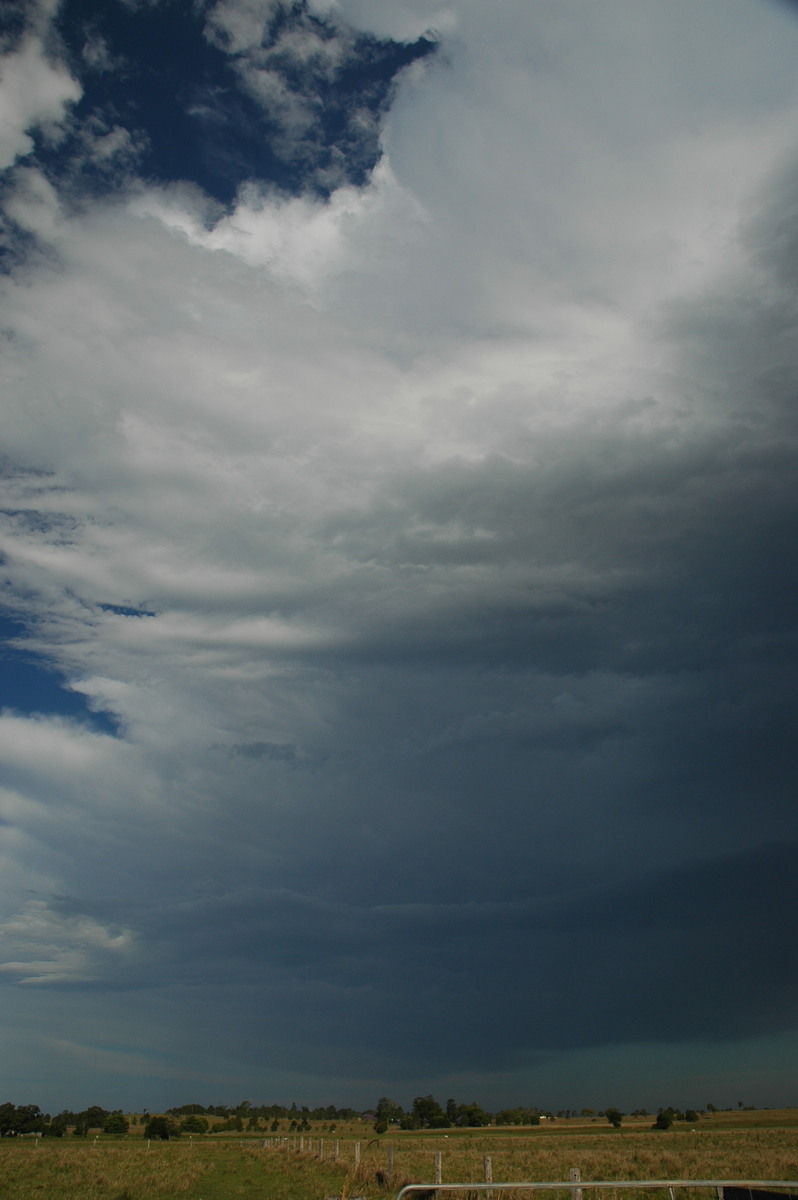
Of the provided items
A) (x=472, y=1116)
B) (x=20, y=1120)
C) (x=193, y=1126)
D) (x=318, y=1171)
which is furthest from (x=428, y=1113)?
(x=318, y=1171)

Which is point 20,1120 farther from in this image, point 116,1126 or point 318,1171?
point 318,1171

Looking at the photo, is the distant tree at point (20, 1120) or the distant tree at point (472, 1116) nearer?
the distant tree at point (20, 1120)

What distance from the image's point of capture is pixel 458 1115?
14725 cm

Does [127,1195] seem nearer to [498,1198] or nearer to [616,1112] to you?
[498,1198]

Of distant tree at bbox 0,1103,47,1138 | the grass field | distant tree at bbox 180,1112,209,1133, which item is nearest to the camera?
the grass field

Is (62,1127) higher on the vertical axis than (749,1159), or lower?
lower

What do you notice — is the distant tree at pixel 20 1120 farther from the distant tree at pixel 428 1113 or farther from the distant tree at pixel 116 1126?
the distant tree at pixel 428 1113

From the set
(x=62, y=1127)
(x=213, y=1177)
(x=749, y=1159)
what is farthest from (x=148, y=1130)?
(x=749, y=1159)

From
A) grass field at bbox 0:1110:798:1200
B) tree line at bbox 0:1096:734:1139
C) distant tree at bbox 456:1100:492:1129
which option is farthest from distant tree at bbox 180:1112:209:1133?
grass field at bbox 0:1110:798:1200

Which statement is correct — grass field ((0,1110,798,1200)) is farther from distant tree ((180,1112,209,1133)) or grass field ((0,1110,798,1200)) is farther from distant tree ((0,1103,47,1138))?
distant tree ((180,1112,209,1133))

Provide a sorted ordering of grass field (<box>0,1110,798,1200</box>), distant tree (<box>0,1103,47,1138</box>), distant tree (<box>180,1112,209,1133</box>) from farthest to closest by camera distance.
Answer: distant tree (<box>180,1112,209,1133</box>)
distant tree (<box>0,1103,47,1138</box>)
grass field (<box>0,1110,798,1200</box>)

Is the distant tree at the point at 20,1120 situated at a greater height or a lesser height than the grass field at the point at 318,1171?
lesser

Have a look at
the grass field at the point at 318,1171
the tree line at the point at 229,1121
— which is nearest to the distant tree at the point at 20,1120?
the tree line at the point at 229,1121

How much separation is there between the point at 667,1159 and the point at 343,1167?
17238mm
